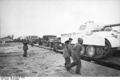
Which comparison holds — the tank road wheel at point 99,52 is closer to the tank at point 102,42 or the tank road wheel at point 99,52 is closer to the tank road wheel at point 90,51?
the tank at point 102,42

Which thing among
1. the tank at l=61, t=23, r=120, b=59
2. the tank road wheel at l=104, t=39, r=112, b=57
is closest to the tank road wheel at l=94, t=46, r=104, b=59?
the tank at l=61, t=23, r=120, b=59

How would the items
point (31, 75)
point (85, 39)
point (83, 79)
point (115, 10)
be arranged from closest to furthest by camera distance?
point (83, 79)
point (31, 75)
point (115, 10)
point (85, 39)

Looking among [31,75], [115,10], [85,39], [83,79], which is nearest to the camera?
[83,79]

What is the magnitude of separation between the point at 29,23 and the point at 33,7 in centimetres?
88

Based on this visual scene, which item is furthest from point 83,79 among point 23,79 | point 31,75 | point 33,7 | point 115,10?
point 33,7

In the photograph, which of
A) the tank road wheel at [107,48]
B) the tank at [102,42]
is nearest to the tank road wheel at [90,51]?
the tank at [102,42]

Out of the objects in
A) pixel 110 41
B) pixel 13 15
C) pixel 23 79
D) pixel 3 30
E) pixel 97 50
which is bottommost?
pixel 23 79

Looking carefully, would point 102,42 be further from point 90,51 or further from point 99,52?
point 90,51

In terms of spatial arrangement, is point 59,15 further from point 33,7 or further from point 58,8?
point 33,7

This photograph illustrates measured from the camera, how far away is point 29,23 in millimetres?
6418

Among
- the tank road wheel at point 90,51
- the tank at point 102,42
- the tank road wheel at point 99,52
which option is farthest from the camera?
the tank road wheel at point 90,51

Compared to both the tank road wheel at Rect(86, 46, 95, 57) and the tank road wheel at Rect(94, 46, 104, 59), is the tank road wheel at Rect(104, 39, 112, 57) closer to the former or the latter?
the tank road wheel at Rect(94, 46, 104, 59)

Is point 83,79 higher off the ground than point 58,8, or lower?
lower

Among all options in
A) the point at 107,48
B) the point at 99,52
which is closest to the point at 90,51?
the point at 99,52
